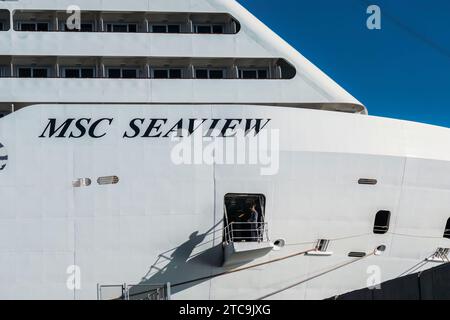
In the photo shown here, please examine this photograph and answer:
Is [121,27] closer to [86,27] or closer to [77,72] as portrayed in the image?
[86,27]

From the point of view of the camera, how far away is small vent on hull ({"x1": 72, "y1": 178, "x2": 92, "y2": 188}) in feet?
66.2

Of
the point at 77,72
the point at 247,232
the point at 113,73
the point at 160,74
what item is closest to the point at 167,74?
the point at 160,74

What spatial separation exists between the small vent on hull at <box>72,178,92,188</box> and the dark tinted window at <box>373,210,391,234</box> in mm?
6805

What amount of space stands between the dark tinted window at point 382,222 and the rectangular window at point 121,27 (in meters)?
8.09

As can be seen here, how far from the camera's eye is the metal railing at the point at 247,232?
2014 cm

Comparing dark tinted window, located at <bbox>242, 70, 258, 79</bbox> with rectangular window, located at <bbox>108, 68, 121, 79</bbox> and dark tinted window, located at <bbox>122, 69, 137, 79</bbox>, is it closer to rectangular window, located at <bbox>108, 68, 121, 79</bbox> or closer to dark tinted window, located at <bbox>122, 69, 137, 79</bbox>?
dark tinted window, located at <bbox>122, 69, 137, 79</bbox>

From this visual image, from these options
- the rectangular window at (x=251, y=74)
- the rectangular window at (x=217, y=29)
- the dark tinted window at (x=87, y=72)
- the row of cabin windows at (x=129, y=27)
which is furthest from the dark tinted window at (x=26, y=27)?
the rectangular window at (x=251, y=74)

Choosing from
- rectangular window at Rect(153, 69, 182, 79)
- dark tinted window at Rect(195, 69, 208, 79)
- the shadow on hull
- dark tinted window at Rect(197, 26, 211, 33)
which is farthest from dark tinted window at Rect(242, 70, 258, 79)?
the shadow on hull

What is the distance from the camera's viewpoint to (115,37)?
22688 mm

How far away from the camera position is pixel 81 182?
20188 millimetres

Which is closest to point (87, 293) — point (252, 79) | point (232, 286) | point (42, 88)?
point (232, 286)

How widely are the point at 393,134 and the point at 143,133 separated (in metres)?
5.96

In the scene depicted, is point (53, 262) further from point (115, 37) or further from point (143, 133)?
point (115, 37)

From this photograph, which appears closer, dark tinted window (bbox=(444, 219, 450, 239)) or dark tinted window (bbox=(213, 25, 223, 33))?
dark tinted window (bbox=(444, 219, 450, 239))
